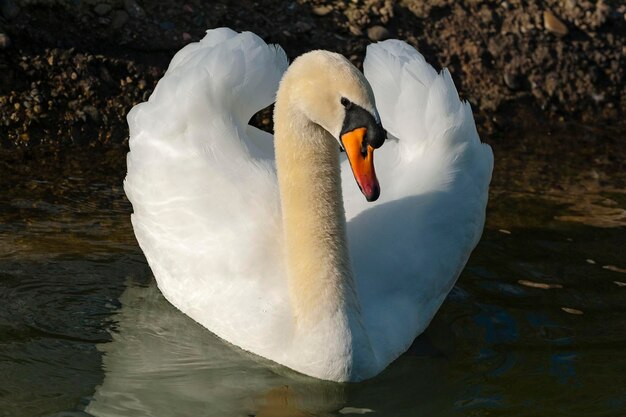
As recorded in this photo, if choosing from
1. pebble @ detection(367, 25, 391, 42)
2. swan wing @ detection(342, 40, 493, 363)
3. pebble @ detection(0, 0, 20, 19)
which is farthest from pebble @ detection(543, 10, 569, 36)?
pebble @ detection(0, 0, 20, 19)

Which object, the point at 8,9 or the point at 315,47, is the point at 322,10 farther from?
the point at 8,9

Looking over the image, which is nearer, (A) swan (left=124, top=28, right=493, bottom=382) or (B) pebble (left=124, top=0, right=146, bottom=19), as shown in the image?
(A) swan (left=124, top=28, right=493, bottom=382)

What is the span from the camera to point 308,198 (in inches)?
211

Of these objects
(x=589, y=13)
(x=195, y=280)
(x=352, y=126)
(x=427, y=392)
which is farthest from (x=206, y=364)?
(x=589, y=13)

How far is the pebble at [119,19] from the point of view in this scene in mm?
8805

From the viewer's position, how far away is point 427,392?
211 inches

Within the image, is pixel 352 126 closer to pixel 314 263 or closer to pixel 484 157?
pixel 314 263

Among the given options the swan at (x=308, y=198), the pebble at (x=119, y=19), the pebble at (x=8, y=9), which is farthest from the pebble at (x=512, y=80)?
the pebble at (x=8, y=9)

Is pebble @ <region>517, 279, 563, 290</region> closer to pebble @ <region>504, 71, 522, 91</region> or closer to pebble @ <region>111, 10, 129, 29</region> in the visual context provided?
pebble @ <region>504, 71, 522, 91</region>

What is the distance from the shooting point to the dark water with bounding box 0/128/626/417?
523cm

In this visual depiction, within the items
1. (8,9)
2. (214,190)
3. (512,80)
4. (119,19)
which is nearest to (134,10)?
(119,19)

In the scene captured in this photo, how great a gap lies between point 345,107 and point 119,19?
4352mm

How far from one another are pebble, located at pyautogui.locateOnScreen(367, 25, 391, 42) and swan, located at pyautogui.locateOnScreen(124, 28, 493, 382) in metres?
2.35

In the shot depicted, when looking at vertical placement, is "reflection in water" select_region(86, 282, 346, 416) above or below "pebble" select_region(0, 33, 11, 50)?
below
